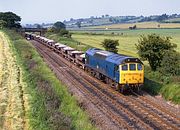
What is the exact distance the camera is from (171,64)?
3906cm

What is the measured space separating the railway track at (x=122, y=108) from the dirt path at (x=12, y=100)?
20.9 feet

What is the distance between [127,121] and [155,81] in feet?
42.0

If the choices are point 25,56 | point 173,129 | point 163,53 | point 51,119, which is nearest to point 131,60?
point 163,53

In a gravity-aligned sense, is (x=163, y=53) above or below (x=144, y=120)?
above

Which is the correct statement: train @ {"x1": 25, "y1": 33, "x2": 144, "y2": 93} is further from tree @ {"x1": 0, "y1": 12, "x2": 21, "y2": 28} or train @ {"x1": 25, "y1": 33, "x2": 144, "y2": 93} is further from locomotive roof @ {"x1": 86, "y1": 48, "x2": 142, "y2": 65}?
tree @ {"x1": 0, "y1": 12, "x2": 21, "y2": 28}

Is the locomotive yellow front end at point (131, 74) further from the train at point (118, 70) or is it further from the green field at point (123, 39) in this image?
the green field at point (123, 39)

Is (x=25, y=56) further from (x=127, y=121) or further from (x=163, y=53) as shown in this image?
(x=127, y=121)

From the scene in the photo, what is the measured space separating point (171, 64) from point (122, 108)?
34.6 ft

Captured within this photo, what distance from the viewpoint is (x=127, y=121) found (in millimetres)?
27328

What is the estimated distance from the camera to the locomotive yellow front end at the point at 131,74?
35875mm

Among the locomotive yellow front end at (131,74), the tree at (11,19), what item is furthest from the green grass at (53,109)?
the tree at (11,19)

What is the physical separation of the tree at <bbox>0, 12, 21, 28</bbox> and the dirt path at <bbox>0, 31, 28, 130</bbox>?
107488 millimetres

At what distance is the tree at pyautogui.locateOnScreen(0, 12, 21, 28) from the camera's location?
502ft

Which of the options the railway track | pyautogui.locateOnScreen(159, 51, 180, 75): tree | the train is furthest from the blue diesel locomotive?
pyautogui.locateOnScreen(159, 51, 180, 75): tree
